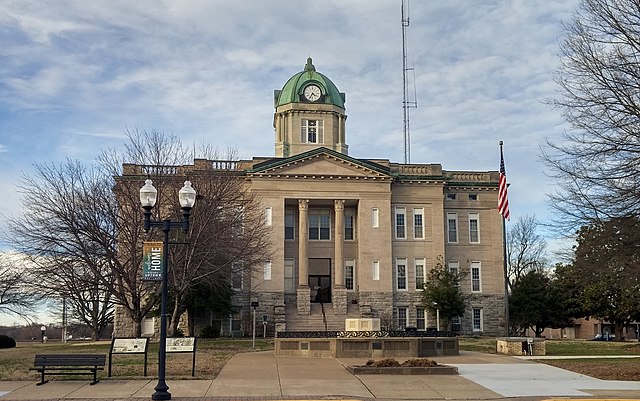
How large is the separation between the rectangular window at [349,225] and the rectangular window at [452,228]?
25.8 ft

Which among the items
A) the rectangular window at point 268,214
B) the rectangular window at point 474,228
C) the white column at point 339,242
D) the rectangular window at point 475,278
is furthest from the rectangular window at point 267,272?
the rectangular window at point 474,228

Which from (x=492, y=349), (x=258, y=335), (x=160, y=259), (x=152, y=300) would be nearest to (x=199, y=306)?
(x=258, y=335)

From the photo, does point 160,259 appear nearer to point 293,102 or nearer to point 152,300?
point 152,300

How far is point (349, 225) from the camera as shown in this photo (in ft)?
189

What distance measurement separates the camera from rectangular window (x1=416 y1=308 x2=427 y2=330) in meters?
55.7

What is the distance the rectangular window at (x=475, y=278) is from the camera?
57.8m

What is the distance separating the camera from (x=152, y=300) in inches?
1480

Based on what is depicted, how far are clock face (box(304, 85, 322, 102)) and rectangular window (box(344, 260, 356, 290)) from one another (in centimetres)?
1464

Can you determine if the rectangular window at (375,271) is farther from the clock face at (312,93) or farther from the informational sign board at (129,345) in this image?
the informational sign board at (129,345)

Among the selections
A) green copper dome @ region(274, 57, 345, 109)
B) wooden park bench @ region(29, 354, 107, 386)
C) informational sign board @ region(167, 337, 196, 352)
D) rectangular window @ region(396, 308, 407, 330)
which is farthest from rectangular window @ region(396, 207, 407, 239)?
wooden park bench @ region(29, 354, 107, 386)

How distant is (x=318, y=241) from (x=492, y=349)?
22896 mm

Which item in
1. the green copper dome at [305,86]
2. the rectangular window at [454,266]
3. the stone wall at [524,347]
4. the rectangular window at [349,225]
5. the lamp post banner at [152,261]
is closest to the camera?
the lamp post banner at [152,261]

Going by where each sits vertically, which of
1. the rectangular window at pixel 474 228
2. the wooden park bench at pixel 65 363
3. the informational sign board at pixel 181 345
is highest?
the rectangular window at pixel 474 228

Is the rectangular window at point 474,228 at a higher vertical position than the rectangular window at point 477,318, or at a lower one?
higher
